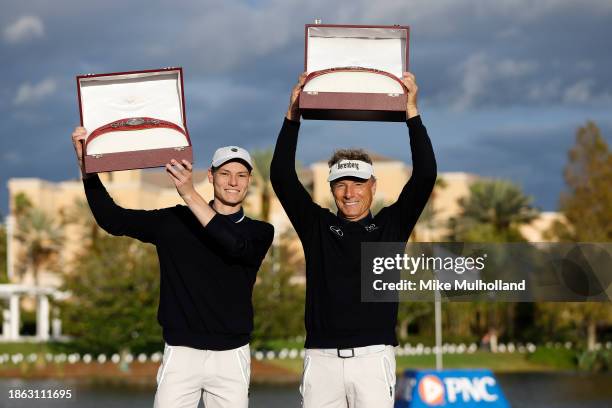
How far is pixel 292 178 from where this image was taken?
6.63 m

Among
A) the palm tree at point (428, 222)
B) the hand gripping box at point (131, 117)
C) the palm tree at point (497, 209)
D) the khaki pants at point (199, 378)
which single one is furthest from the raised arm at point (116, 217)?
the palm tree at point (428, 222)

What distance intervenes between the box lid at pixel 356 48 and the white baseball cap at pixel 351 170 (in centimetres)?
61

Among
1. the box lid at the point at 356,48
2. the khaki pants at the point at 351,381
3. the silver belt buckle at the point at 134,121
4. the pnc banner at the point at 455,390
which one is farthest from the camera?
the pnc banner at the point at 455,390

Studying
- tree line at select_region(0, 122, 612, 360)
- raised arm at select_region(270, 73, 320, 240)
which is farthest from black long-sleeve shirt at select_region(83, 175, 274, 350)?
tree line at select_region(0, 122, 612, 360)

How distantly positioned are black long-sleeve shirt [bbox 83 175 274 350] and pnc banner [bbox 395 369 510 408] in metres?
8.23

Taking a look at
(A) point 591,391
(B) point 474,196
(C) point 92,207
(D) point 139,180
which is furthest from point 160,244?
(D) point 139,180

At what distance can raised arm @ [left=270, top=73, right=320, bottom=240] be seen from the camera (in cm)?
659

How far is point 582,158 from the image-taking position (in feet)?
183

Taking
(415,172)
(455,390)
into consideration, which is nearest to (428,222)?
(455,390)

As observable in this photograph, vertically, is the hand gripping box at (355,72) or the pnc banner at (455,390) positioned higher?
the hand gripping box at (355,72)

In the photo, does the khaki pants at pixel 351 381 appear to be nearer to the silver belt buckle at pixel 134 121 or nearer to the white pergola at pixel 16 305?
the silver belt buckle at pixel 134 121

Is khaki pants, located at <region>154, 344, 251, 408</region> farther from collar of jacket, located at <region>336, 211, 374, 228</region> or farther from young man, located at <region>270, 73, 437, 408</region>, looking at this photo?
collar of jacket, located at <region>336, 211, 374, 228</region>

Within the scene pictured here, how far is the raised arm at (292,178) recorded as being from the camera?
260 inches

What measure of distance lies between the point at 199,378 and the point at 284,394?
26067 mm
